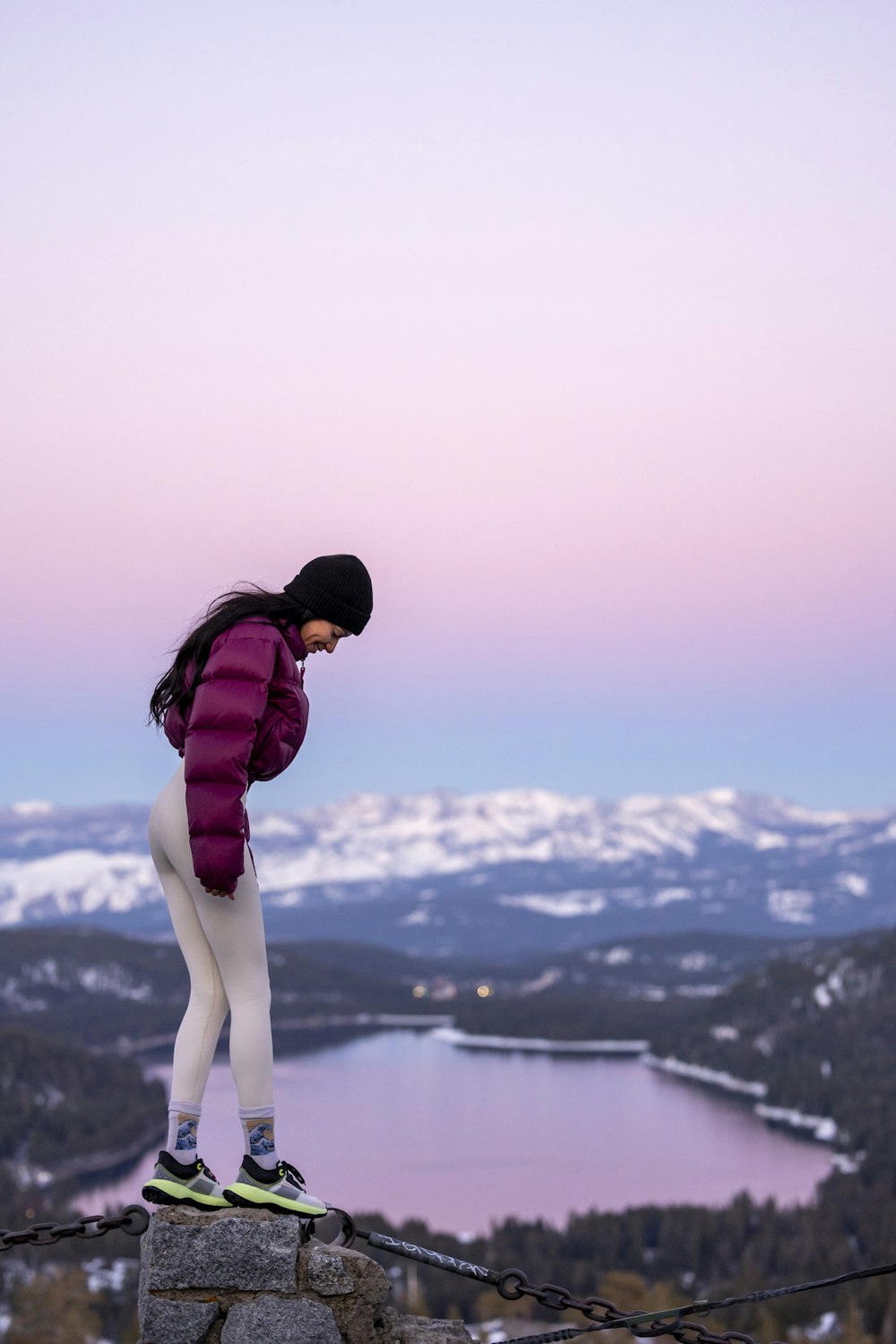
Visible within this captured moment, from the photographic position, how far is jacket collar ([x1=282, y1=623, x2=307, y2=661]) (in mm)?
7387

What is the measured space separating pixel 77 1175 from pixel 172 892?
6926 inches

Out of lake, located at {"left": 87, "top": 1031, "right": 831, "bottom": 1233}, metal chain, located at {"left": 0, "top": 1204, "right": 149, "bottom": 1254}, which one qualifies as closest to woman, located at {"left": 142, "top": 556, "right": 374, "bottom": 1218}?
metal chain, located at {"left": 0, "top": 1204, "right": 149, "bottom": 1254}

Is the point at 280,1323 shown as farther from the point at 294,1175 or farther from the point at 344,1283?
the point at 294,1175

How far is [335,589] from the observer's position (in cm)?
736

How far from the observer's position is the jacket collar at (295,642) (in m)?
7.39

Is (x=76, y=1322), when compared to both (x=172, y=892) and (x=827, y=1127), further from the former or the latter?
(x=827, y=1127)

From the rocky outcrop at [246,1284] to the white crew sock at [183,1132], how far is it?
334 millimetres

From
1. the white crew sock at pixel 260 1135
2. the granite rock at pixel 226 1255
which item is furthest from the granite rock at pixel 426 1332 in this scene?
the white crew sock at pixel 260 1135

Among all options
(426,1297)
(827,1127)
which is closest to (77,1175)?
(426,1297)

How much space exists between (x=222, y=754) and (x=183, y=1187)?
2196 mm

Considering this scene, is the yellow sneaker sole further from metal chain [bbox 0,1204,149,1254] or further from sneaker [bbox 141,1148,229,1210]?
metal chain [bbox 0,1204,149,1254]

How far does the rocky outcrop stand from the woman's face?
2.77 meters

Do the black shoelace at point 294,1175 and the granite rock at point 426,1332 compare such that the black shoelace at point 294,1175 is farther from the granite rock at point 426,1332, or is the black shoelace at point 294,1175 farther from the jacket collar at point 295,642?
the jacket collar at point 295,642

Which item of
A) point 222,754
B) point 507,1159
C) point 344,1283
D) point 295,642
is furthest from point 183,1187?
point 507,1159
